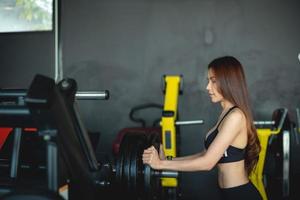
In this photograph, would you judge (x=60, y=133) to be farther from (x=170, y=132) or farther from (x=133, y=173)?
(x=170, y=132)

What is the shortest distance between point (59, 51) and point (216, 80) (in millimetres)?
2354

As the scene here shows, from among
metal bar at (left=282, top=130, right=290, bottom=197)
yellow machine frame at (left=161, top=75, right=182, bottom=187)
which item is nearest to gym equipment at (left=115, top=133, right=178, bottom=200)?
yellow machine frame at (left=161, top=75, right=182, bottom=187)

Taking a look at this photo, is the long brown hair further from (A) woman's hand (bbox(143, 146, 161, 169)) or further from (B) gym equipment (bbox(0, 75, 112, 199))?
(B) gym equipment (bbox(0, 75, 112, 199))

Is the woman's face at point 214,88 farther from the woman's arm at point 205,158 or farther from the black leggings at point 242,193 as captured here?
the black leggings at point 242,193

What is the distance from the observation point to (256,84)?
3.23m

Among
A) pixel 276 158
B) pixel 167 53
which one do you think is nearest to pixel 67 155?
pixel 276 158

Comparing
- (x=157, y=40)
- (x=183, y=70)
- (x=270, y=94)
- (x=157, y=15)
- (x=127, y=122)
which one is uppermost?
(x=157, y=15)

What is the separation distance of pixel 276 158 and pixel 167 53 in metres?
1.41

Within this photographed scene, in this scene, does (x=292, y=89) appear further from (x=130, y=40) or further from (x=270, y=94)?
(x=130, y=40)

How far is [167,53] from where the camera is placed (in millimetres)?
3352

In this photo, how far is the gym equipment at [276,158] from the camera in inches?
96.2

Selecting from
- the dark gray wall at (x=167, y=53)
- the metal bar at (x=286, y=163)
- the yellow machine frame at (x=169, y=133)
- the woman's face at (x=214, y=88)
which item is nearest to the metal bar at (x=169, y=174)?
the woman's face at (x=214, y=88)

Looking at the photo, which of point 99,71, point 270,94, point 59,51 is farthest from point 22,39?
point 270,94

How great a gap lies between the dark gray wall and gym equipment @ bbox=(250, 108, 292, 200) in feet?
1.87
